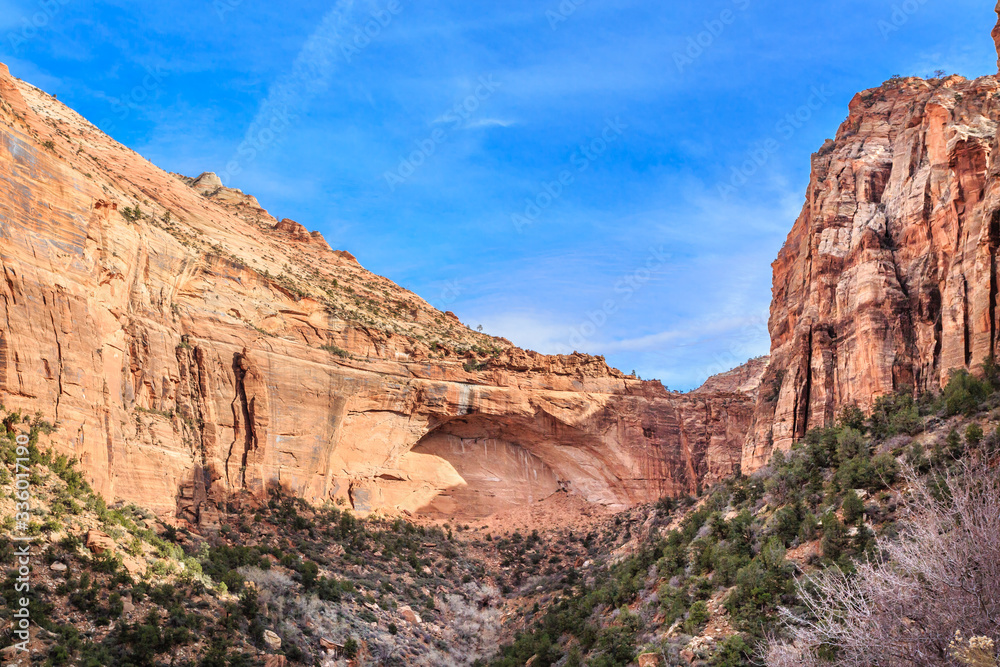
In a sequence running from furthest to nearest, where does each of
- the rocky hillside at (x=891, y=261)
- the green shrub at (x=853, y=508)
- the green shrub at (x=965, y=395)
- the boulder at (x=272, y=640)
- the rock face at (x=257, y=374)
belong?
the rocky hillside at (x=891, y=261) < the rock face at (x=257, y=374) < the boulder at (x=272, y=640) < the green shrub at (x=965, y=395) < the green shrub at (x=853, y=508)

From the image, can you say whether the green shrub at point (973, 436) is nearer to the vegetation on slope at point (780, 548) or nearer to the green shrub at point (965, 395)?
the vegetation on slope at point (780, 548)

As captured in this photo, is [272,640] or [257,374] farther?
[257,374]

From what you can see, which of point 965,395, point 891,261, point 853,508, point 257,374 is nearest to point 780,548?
point 853,508

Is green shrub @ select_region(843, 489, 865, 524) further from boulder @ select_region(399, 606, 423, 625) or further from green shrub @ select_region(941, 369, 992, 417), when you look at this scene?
boulder @ select_region(399, 606, 423, 625)

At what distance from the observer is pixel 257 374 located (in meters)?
36.6

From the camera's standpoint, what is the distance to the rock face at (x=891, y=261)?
29.2m

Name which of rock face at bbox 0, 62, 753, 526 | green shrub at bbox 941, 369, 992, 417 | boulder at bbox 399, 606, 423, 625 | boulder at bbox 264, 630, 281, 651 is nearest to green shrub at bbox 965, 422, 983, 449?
green shrub at bbox 941, 369, 992, 417

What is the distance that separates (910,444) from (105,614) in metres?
23.8

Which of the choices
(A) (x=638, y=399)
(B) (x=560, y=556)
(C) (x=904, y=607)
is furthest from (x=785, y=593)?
(A) (x=638, y=399)

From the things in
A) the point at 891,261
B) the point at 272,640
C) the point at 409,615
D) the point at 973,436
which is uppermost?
the point at 891,261

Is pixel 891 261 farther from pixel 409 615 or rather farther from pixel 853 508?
pixel 409 615

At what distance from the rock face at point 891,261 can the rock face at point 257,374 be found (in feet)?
32.7

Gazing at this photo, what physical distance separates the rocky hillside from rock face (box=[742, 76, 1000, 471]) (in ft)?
0.23

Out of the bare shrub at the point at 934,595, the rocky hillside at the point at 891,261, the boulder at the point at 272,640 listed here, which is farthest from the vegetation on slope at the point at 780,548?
Answer: the boulder at the point at 272,640
